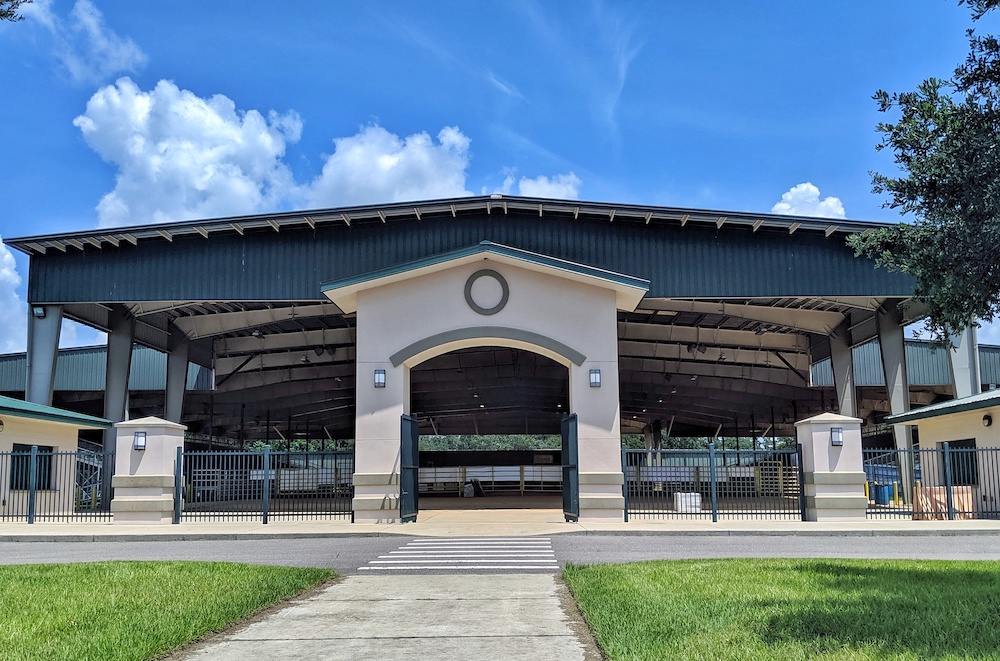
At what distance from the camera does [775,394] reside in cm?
4634


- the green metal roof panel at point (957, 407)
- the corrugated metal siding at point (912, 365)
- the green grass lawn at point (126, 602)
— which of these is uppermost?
the corrugated metal siding at point (912, 365)

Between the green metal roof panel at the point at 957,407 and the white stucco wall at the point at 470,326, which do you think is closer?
the white stucco wall at the point at 470,326

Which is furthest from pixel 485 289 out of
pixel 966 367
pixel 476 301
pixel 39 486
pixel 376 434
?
pixel 966 367

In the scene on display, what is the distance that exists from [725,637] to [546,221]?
2096cm

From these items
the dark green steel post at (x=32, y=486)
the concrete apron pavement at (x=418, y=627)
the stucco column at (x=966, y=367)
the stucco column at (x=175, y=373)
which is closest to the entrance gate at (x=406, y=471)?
the dark green steel post at (x=32, y=486)

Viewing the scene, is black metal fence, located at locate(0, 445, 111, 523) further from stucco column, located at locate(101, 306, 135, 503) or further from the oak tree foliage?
the oak tree foliage

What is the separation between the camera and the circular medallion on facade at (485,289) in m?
22.8

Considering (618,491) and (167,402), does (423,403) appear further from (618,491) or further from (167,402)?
(618,491)

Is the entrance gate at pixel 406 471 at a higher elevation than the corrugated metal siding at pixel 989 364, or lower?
lower

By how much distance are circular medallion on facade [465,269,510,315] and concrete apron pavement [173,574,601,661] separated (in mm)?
12341

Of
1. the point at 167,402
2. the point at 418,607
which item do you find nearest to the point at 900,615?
the point at 418,607

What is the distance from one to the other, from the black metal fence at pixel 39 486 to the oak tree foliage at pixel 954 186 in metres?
20.5

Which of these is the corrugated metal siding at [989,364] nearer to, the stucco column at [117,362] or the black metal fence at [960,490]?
the black metal fence at [960,490]

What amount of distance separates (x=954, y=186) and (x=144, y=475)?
1897cm
